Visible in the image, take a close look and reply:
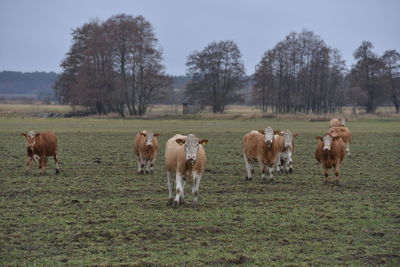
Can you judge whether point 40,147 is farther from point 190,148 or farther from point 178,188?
point 190,148

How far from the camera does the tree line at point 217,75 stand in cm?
7138

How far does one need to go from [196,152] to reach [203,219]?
1831 mm

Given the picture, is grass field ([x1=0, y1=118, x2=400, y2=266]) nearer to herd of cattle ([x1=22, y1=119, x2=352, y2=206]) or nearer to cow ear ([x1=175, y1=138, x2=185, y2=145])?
herd of cattle ([x1=22, y1=119, x2=352, y2=206])

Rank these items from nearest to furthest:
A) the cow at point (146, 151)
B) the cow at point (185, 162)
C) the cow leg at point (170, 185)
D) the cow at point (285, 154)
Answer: the cow at point (185, 162) < the cow leg at point (170, 185) < the cow at point (146, 151) < the cow at point (285, 154)

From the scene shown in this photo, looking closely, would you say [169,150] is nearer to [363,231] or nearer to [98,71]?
[363,231]

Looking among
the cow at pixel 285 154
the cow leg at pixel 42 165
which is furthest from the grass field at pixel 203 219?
the cow at pixel 285 154

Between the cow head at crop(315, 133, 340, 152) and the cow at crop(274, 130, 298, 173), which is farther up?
the cow head at crop(315, 133, 340, 152)

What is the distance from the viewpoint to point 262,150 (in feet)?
61.0

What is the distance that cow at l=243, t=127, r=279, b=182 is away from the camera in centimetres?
1842

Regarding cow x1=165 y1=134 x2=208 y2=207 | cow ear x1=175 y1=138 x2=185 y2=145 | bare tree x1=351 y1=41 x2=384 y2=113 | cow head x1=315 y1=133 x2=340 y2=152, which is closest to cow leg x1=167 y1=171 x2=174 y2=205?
cow x1=165 y1=134 x2=208 y2=207

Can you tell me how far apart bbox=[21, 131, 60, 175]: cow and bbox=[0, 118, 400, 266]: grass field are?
1.49 ft

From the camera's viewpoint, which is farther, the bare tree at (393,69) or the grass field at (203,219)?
the bare tree at (393,69)

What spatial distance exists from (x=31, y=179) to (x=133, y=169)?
4335 mm

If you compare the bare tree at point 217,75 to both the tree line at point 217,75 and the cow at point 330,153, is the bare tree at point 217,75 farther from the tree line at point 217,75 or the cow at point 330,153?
the cow at point 330,153
